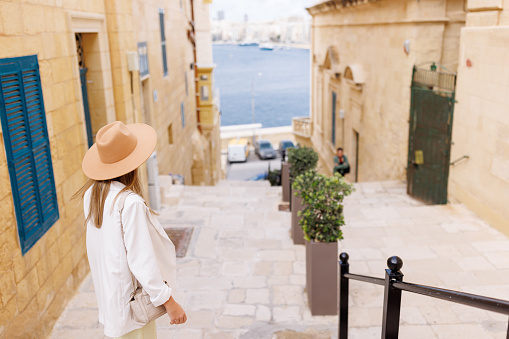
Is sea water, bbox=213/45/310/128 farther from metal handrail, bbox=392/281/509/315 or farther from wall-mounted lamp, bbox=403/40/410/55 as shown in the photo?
metal handrail, bbox=392/281/509/315

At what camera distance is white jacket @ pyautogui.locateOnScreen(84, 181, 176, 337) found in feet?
8.39

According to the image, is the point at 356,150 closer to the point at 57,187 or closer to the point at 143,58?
the point at 143,58

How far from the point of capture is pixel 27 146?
405 centimetres

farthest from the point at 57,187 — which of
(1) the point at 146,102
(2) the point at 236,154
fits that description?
(2) the point at 236,154

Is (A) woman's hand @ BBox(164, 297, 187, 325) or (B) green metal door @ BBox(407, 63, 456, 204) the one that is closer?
(A) woman's hand @ BBox(164, 297, 187, 325)

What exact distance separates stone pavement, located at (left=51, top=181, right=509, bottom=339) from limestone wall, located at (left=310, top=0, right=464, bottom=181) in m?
3.01

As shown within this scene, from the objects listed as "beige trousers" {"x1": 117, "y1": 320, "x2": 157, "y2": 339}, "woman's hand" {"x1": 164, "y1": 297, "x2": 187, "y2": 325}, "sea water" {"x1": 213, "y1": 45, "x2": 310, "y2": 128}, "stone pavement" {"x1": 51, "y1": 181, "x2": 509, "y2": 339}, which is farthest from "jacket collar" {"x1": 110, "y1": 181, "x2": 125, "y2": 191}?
"sea water" {"x1": 213, "y1": 45, "x2": 310, "y2": 128}

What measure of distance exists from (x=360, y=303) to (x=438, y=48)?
7125 mm

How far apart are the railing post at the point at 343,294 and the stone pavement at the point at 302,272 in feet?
1.15

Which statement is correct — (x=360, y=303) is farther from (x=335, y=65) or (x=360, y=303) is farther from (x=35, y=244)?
(x=335, y=65)

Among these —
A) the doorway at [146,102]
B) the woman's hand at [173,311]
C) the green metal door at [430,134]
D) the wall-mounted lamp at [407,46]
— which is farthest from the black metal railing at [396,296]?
the wall-mounted lamp at [407,46]

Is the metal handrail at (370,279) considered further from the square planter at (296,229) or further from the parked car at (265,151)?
the parked car at (265,151)

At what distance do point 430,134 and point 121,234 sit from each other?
7374mm

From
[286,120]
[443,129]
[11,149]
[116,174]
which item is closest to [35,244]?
[11,149]
